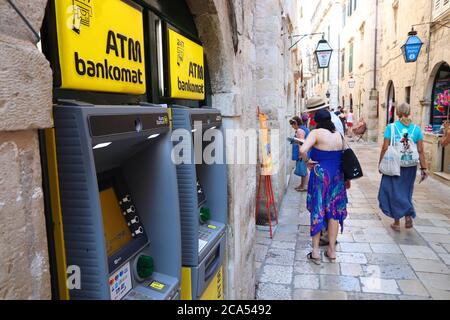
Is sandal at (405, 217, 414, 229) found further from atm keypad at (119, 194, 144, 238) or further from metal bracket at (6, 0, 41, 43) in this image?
metal bracket at (6, 0, 41, 43)

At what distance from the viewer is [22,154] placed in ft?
3.00

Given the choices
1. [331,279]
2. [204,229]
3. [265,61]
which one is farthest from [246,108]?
[265,61]

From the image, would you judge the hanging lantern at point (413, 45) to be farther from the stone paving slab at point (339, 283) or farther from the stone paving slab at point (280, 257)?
the stone paving slab at point (339, 283)

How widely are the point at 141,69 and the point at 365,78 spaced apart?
1893 cm

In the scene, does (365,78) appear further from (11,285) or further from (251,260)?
(11,285)

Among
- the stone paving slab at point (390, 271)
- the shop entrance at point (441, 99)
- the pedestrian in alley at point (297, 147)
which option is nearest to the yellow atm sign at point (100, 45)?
the stone paving slab at point (390, 271)

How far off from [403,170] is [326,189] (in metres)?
1.68

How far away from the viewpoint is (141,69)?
1682 mm

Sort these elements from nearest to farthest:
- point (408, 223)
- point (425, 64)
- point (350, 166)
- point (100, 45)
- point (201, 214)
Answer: point (100, 45) < point (201, 214) < point (350, 166) < point (408, 223) < point (425, 64)

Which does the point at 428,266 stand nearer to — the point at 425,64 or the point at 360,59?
the point at 425,64

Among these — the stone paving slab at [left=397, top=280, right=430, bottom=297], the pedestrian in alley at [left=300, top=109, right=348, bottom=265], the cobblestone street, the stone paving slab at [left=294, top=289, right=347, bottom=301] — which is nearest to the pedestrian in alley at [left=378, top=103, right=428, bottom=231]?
the cobblestone street

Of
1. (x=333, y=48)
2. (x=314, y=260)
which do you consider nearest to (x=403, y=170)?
→ (x=314, y=260)

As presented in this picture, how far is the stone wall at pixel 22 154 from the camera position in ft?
2.79

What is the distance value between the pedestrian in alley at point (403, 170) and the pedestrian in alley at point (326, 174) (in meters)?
1.34
